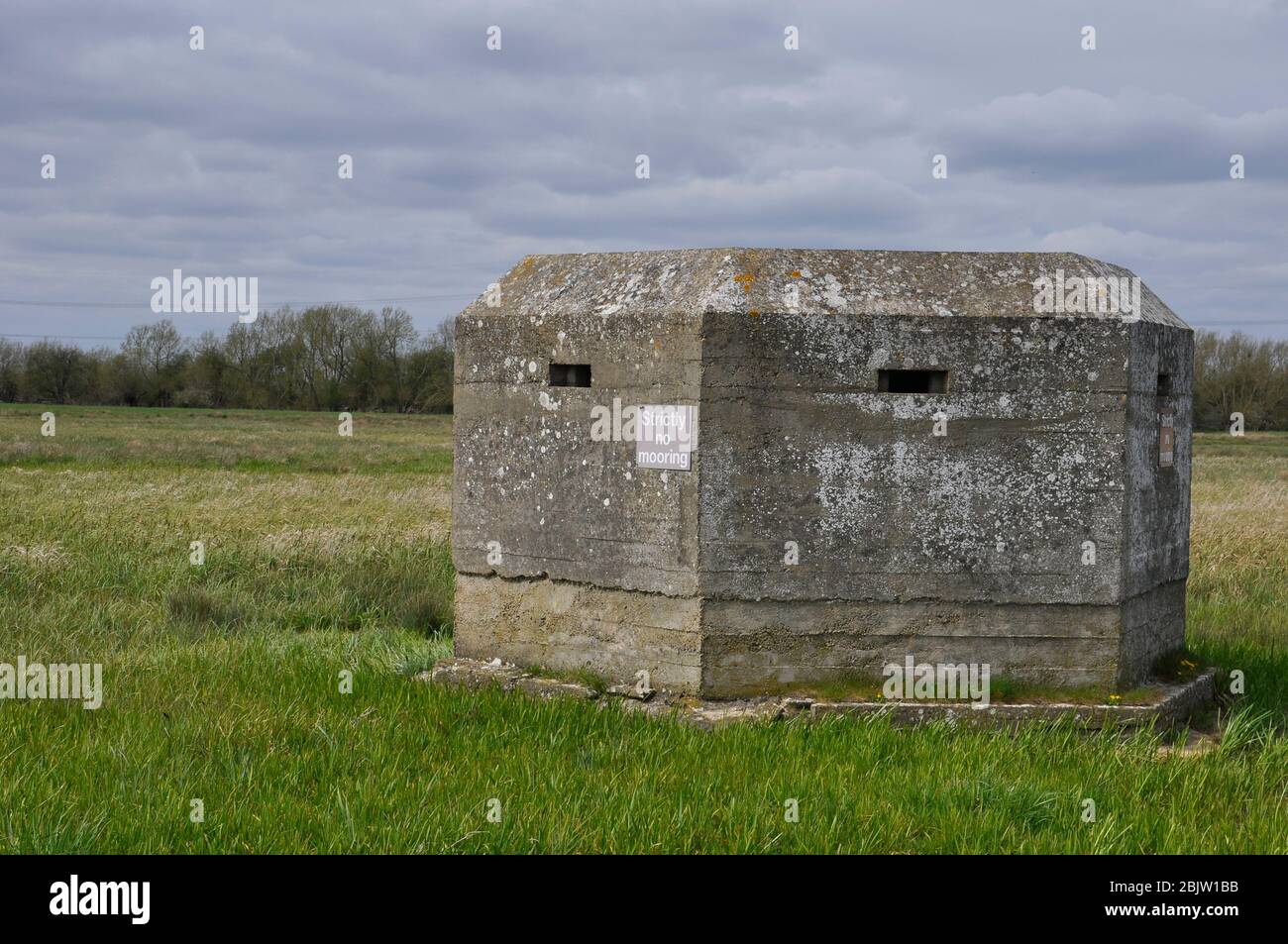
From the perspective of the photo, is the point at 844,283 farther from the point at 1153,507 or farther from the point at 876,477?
the point at 1153,507

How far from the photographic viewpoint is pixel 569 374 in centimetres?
714

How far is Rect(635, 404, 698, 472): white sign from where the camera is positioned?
649cm

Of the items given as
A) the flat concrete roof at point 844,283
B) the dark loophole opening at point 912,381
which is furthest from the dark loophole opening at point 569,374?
the dark loophole opening at point 912,381

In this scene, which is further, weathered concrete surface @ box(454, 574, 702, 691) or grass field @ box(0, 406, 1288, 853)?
weathered concrete surface @ box(454, 574, 702, 691)

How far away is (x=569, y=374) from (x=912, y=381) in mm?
2015

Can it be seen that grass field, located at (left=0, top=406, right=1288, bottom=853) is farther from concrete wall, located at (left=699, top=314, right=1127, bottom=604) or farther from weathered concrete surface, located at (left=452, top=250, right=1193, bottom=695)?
concrete wall, located at (left=699, top=314, right=1127, bottom=604)

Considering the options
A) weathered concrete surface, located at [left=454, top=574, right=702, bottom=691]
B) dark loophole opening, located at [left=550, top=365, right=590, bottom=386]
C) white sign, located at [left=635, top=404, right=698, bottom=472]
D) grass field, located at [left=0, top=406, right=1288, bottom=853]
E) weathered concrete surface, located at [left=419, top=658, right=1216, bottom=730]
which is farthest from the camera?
dark loophole opening, located at [left=550, top=365, right=590, bottom=386]

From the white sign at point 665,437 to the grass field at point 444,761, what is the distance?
1.43m

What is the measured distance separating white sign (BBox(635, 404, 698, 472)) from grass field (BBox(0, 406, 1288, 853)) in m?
1.43

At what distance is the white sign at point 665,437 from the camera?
21.3 ft

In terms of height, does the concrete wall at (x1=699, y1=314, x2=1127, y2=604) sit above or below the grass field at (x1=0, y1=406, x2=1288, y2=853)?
above

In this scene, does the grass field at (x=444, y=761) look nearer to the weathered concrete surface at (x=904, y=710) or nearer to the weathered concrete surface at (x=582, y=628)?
the weathered concrete surface at (x=904, y=710)

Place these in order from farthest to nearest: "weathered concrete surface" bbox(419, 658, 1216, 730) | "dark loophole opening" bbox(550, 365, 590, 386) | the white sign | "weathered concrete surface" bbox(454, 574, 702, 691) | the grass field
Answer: "dark loophole opening" bbox(550, 365, 590, 386) < "weathered concrete surface" bbox(454, 574, 702, 691) < the white sign < "weathered concrete surface" bbox(419, 658, 1216, 730) < the grass field

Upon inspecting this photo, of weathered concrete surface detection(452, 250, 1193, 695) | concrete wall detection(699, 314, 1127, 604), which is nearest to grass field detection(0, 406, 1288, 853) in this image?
weathered concrete surface detection(452, 250, 1193, 695)
